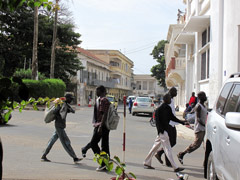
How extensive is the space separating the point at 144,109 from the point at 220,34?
11.8 m

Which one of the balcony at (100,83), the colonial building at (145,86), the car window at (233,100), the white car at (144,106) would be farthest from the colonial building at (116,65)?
the car window at (233,100)

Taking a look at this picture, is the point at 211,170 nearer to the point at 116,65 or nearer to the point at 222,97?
the point at 222,97

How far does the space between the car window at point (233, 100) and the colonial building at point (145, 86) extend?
110m

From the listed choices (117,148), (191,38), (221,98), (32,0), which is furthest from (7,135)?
(191,38)

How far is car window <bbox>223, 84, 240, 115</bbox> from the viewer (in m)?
4.59

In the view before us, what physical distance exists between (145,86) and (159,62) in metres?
51.4

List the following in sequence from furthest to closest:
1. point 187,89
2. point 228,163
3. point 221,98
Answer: point 187,89
point 221,98
point 228,163

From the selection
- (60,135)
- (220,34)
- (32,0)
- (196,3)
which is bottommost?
(60,135)

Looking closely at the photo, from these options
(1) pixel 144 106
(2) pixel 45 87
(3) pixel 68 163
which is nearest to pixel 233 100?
(3) pixel 68 163

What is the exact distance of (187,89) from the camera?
2767cm

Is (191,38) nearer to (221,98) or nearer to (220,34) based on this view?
(220,34)

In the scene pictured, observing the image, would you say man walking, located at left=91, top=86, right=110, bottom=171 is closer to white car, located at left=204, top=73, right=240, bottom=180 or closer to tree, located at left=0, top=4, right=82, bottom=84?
white car, located at left=204, top=73, right=240, bottom=180

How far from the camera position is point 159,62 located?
223ft

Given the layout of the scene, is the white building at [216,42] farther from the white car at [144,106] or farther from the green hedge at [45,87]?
the green hedge at [45,87]
